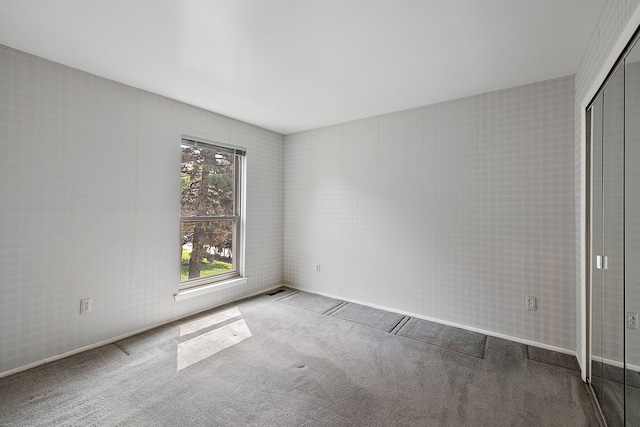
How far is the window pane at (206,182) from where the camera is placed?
10.7ft

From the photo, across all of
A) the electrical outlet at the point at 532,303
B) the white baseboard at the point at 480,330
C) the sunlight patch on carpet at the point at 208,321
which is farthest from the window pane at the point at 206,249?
the electrical outlet at the point at 532,303

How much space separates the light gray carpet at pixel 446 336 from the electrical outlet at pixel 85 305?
9.45 ft

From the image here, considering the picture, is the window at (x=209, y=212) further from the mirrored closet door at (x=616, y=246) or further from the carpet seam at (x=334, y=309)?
the mirrored closet door at (x=616, y=246)

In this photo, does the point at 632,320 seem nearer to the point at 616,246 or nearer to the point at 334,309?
the point at 616,246

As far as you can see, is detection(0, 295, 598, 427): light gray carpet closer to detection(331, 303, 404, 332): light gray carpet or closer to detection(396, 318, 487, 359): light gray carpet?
detection(396, 318, 487, 359): light gray carpet

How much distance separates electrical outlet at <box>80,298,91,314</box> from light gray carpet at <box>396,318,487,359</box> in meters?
2.88

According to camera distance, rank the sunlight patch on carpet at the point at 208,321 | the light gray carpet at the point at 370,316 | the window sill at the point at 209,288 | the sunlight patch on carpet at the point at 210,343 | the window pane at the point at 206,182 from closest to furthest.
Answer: the sunlight patch on carpet at the point at 210,343
the sunlight patch on carpet at the point at 208,321
the light gray carpet at the point at 370,316
the window sill at the point at 209,288
the window pane at the point at 206,182

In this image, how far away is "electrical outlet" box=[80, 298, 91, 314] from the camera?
2.43 m

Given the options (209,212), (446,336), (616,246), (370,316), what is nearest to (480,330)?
(446,336)

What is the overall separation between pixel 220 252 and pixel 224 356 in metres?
1.56

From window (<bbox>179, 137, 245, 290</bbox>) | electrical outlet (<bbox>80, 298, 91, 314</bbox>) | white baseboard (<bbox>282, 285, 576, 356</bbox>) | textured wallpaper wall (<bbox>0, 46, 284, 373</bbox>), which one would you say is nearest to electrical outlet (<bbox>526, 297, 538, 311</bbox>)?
white baseboard (<bbox>282, 285, 576, 356</bbox>)

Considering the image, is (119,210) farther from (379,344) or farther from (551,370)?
(551,370)

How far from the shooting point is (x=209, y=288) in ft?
11.1

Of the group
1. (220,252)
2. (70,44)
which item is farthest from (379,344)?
(70,44)
